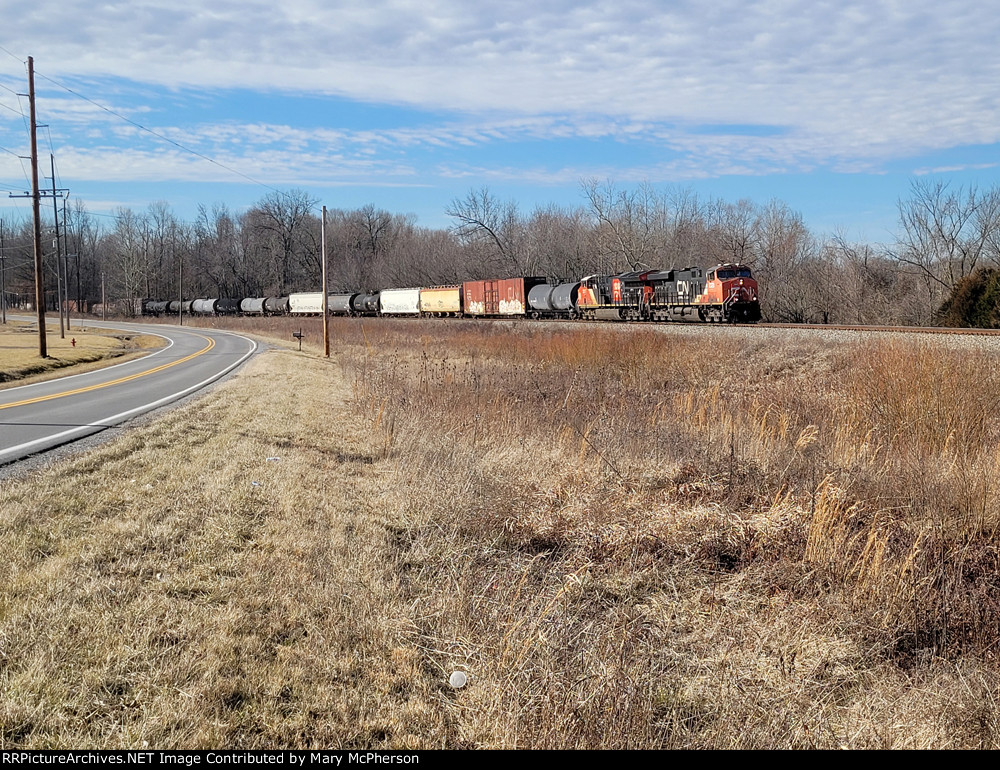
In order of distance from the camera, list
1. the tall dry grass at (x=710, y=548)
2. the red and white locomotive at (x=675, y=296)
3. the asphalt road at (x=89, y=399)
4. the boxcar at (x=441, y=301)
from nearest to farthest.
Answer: the tall dry grass at (x=710, y=548) → the asphalt road at (x=89, y=399) → the red and white locomotive at (x=675, y=296) → the boxcar at (x=441, y=301)

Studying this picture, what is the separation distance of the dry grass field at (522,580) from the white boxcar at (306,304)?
58511 millimetres

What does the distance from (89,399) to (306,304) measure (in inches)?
2288

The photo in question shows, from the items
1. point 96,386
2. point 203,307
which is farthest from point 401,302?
point 96,386

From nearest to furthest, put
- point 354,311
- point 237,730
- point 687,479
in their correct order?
point 237,730 → point 687,479 → point 354,311

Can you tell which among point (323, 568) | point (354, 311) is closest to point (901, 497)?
point (323, 568)

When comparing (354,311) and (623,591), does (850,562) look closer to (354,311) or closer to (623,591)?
(623,591)

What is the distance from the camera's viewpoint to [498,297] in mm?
47938

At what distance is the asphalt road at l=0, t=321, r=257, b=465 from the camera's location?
9.75 meters

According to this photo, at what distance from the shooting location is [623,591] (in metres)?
6.36

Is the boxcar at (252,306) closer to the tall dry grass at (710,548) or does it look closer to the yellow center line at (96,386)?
the yellow center line at (96,386)

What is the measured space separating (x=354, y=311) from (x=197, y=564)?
6449 cm

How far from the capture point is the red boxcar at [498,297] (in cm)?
4550

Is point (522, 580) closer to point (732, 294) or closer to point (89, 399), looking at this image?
point (89, 399)

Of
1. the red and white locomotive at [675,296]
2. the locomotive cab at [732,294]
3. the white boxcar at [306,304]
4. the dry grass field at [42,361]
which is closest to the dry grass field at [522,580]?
the dry grass field at [42,361]
